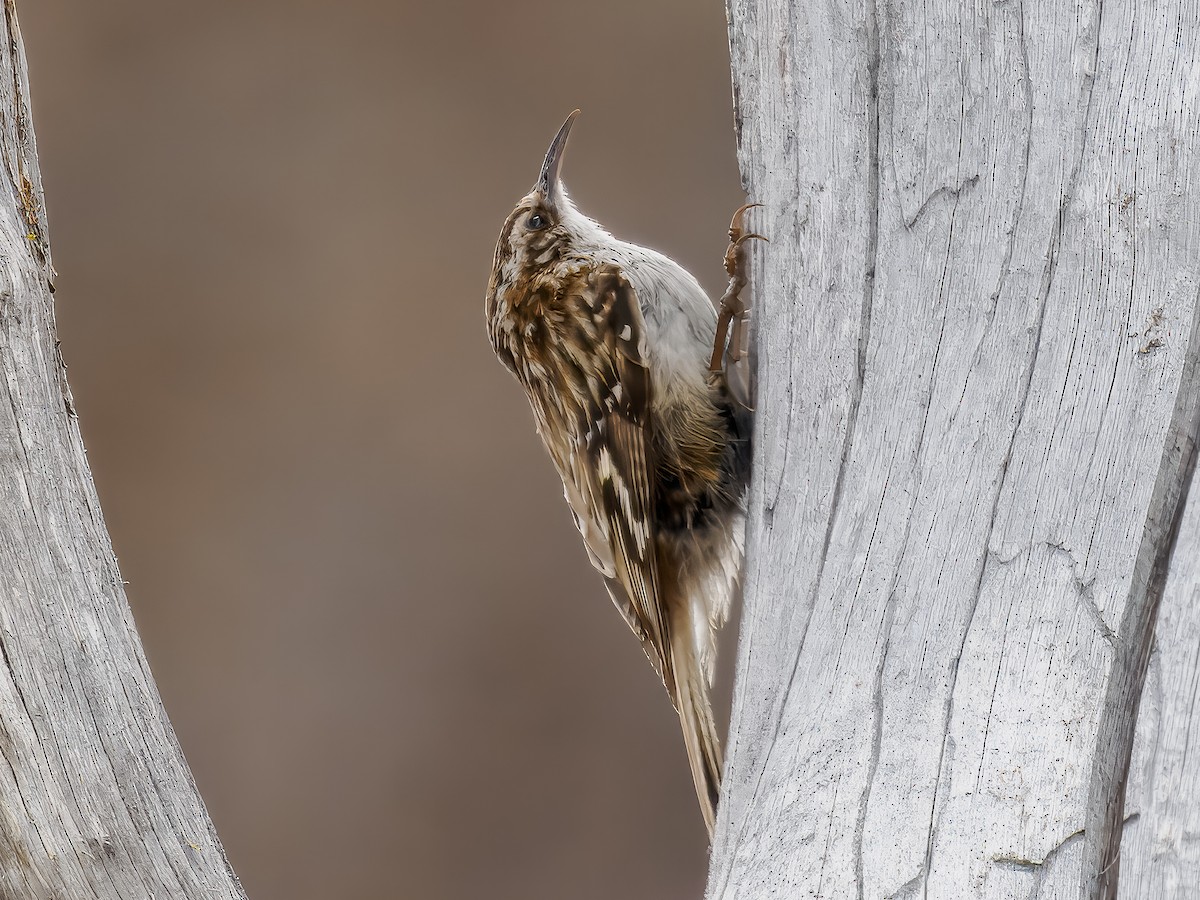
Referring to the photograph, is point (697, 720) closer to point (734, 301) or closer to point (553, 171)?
point (734, 301)

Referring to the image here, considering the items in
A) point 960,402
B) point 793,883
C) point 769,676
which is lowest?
point 793,883

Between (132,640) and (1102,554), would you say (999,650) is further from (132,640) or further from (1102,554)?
(132,640)

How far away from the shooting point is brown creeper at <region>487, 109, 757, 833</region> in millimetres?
1690

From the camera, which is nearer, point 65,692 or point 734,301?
point 65,692

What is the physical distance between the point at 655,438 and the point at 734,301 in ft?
0.86

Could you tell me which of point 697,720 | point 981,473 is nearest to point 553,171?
point 697,720

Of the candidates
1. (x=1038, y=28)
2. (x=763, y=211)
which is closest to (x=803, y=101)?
(x=763, y=211)

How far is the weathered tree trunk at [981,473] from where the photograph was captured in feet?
2.92

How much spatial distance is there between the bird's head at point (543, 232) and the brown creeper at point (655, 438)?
108mm

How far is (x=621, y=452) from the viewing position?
5.81ft

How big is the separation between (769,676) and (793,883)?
0.22 m

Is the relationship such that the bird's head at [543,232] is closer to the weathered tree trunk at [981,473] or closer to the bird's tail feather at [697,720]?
the bird's tail feather at [697,720]

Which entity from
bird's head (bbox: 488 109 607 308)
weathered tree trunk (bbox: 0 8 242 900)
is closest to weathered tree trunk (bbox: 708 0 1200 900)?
weathered tree trunk (bbox: 0 8 242 900)

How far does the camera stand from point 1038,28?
103cm
